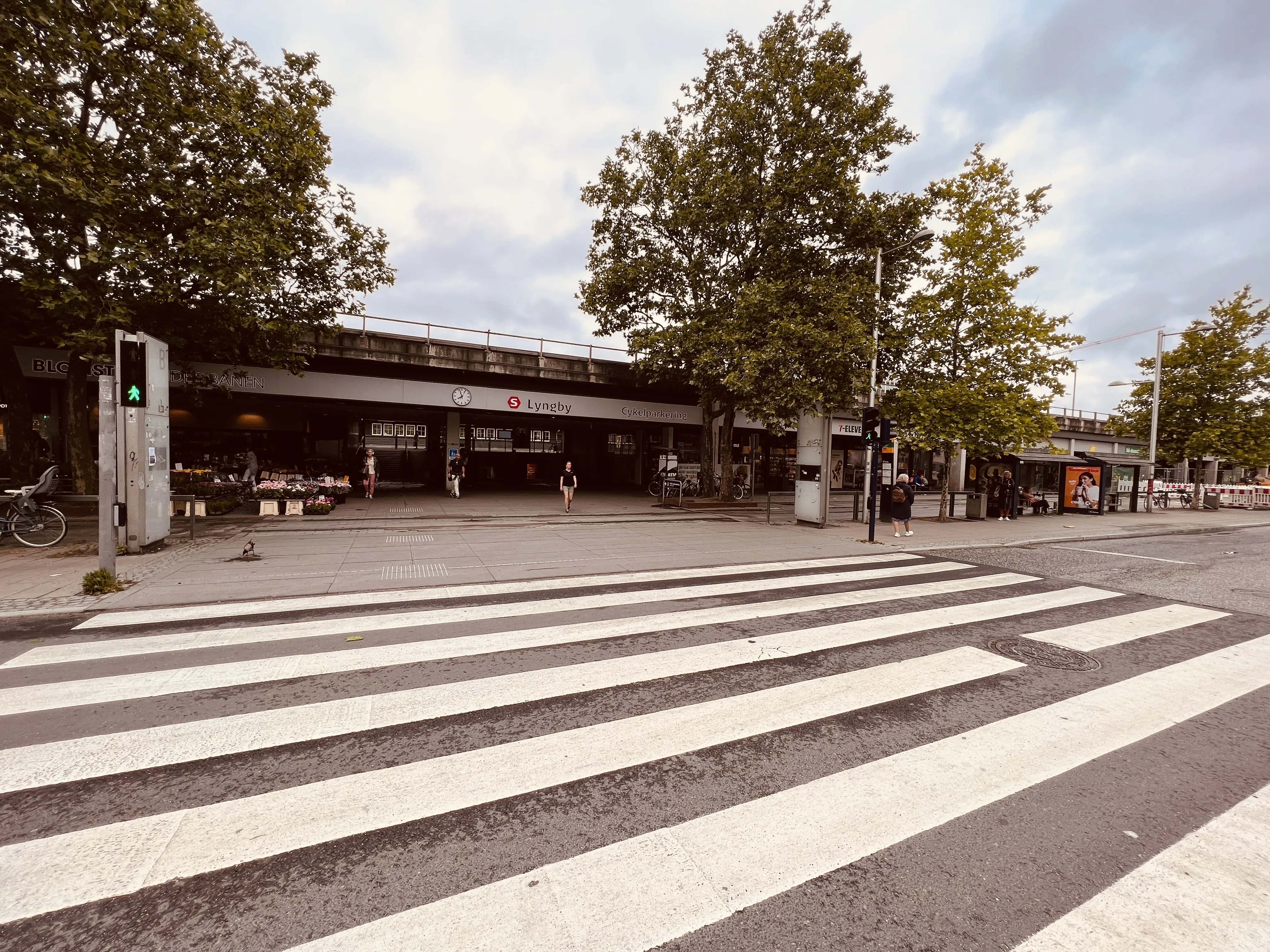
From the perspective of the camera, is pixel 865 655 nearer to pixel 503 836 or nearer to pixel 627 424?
pixel 503 836

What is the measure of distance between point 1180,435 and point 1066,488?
410 inches

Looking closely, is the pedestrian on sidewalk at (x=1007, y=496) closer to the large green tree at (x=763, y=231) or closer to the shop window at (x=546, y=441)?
the large green tree at (x=763, y=231)

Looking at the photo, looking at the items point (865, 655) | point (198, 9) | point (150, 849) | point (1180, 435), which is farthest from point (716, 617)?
point (1180, 435)

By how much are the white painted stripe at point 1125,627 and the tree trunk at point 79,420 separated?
20248mm

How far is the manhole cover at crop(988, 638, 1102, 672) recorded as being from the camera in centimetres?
518

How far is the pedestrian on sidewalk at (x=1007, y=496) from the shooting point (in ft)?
64.0

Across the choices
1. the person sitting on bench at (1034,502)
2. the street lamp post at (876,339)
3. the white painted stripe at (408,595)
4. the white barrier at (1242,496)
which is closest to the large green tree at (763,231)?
the street lamp post at (876,339)

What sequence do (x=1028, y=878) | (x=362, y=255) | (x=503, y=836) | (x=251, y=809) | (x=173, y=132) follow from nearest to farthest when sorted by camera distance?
(x=1028, y=878)
(x=503, y=836)
(x=251, y=809)
(x=173, y=132)
(x=362, y=255)

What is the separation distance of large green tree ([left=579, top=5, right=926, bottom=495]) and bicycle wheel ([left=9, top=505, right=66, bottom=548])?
47.9ft

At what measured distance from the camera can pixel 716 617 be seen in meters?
6.39

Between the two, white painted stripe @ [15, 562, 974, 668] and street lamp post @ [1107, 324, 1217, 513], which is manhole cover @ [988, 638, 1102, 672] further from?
street lamp post @ [1107, 324, 1217, 513]

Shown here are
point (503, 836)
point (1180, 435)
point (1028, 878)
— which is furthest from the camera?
point (1180, 435)

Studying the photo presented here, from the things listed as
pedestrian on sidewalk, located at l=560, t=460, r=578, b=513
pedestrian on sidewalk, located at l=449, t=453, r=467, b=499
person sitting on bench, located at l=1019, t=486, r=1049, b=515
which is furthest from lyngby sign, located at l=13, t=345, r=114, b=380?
person sitting on bench, located at l=1019, t=486, r=1049, b=515

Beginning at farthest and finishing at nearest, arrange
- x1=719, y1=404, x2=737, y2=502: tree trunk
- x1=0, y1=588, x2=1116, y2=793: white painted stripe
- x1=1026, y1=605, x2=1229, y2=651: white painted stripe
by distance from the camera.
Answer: x1=719, y1=404, x2=737, y2=502: tree trunk, x1=1026, y1=605, x2=1229, y2=651: white painted stripe, x1=0, y1=588, x2=1116, y2=793: white painted stripe
